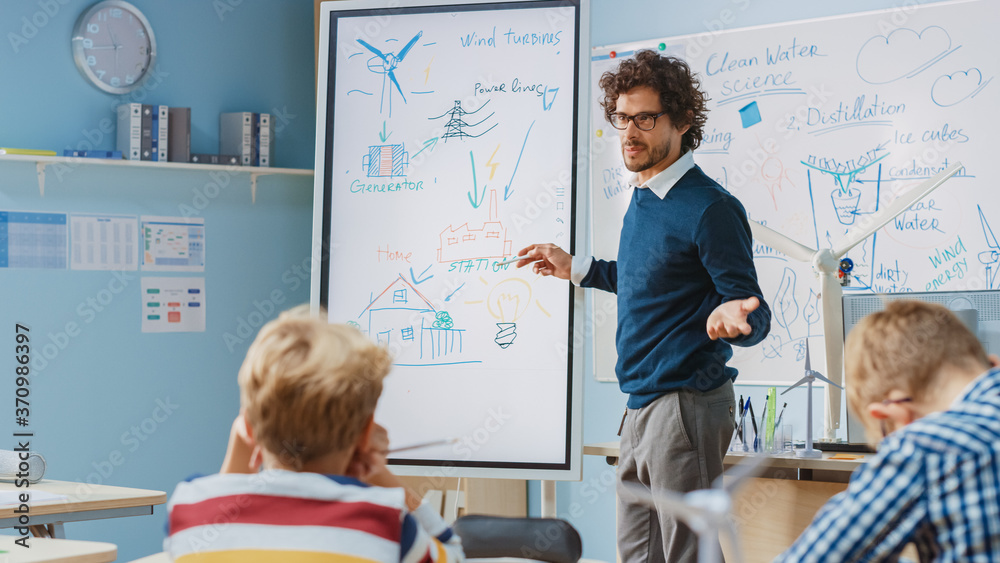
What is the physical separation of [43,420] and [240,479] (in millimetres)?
2681

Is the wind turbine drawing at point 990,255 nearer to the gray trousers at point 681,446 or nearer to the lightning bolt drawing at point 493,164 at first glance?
the gray trousers at point 681,446

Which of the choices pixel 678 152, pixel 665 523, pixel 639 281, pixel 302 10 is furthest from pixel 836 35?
pixel 302 10

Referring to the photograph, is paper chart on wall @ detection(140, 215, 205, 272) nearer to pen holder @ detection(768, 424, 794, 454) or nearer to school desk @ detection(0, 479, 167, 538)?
school desk @ detection(0, 479, 167, 538)

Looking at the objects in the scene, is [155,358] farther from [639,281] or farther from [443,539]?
[443,539]

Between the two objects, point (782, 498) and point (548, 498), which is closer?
point (548, 498)

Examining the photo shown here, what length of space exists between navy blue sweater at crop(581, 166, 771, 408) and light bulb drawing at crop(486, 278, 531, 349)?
0.94 ft

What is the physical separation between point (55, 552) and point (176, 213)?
7.25 ft

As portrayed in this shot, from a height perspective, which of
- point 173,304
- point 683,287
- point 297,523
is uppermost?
point 683,287

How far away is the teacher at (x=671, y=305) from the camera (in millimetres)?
1919

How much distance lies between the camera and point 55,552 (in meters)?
1.60

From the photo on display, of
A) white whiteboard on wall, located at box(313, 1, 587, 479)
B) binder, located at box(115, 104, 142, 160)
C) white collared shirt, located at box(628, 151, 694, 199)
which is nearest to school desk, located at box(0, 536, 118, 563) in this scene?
white whiteboard on wall, located at box(313, 1, 587, 479)

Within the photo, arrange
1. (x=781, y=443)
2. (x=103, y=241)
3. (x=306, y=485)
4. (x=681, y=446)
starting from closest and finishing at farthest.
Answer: (x=306, y=485) → (x=681, y=446) → (x=781, y=443) → (x=103, y=241)

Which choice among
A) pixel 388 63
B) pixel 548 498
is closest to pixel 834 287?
pixel 548 498

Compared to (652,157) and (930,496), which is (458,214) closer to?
(652,157)
